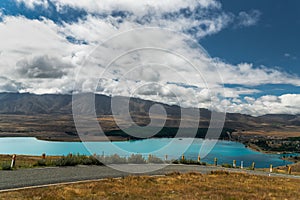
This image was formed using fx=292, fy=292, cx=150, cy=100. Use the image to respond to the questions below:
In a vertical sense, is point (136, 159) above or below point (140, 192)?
above

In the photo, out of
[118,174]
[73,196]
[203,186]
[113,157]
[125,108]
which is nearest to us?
[73,196]

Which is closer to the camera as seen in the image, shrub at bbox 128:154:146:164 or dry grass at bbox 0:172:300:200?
dry grass at bbox 0:172:300:200

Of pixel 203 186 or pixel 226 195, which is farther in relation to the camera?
pixel 203 186

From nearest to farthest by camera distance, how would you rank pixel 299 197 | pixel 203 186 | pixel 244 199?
pixel 244 199
pixel 299 197
pixel 203 186

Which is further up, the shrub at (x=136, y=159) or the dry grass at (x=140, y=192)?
the shrub at (x=136, y=159)

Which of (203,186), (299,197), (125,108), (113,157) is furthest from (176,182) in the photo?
(113,157)

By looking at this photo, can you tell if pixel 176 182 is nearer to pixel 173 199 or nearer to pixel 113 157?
pixel 173 199

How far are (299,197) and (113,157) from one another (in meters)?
20.3

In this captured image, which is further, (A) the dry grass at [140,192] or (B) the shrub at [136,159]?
(B) the shrub at [136,159]

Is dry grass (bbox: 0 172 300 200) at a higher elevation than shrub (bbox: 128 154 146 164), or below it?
below

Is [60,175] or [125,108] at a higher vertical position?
[125,108]

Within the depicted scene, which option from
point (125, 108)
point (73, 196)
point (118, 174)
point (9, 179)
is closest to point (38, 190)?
point (73, 196)

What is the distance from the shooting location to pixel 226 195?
16.7 metres

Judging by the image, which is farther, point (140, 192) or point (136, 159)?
point (136, 159)
